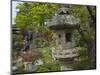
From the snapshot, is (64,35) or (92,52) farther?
(92,52)

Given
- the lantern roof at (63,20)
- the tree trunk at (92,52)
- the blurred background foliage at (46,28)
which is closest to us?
the blurred background foliage at (46,28)

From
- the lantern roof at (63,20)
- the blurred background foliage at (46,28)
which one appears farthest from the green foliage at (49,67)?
the lantern roof at (63,20)

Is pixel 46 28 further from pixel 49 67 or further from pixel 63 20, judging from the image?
pixel 49 67

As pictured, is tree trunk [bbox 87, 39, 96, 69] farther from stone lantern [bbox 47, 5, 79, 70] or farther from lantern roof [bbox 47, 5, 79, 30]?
lantern roof [bbox 47, 5, 79, 30]

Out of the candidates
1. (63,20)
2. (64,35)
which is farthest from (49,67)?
(63,20)

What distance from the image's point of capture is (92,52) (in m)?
2.83

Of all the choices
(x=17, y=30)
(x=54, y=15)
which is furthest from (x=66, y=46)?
(x=17, y=30)

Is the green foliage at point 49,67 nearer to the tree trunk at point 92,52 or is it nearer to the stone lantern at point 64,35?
the stone lantern at point 64,35

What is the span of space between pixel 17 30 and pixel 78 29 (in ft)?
2.49

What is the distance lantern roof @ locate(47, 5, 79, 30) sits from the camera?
104 inches

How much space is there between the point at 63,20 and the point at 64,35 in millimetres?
180

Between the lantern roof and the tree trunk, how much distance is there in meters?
0.31

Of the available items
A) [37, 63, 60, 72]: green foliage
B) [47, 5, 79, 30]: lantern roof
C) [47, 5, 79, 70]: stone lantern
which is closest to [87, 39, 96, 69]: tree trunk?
[47, 5, 79, 70]: stone lantern

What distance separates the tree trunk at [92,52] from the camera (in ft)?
9.23
